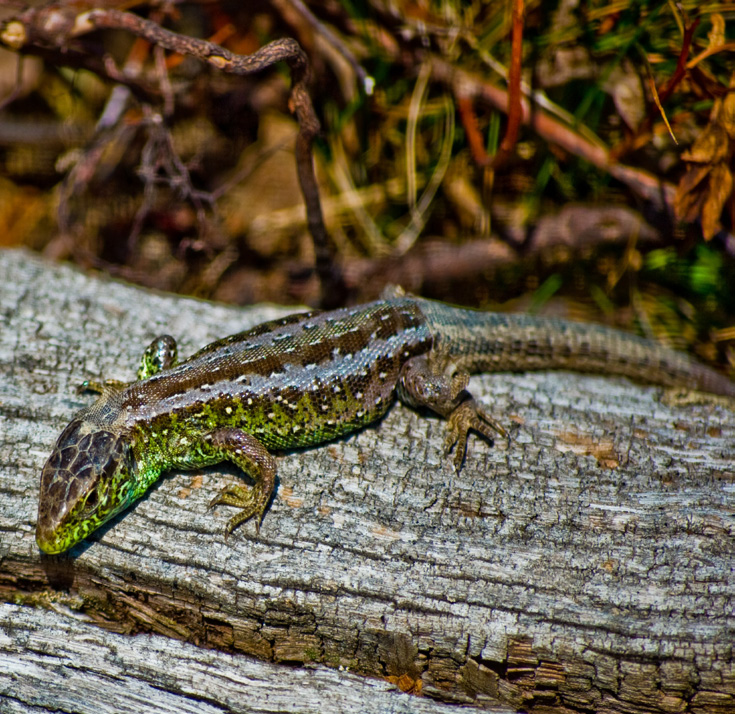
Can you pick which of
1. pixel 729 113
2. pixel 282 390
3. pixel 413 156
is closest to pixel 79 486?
pixel 282 390

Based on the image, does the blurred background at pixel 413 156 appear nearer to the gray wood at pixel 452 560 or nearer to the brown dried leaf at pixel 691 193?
the brown dried leaf at pixel 691 193

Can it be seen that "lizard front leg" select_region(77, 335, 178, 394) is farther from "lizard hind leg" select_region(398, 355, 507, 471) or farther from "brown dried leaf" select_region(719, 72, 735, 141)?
"brown dried leaf" select_region(719, 72, 735, 141)

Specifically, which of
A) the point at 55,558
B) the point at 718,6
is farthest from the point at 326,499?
the point at 718,6

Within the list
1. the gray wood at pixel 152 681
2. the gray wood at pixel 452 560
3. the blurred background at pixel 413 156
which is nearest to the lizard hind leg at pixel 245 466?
the gray wood at pixel 452 560

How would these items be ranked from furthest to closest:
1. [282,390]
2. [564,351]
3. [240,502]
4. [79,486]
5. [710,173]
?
[564,351]
[710,173]
[282,390]
[240,502]
[79,486]

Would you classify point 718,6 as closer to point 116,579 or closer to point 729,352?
point 729,352

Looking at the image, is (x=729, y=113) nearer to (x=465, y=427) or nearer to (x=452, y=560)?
(x=465, y=427)

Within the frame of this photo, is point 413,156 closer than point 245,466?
No
